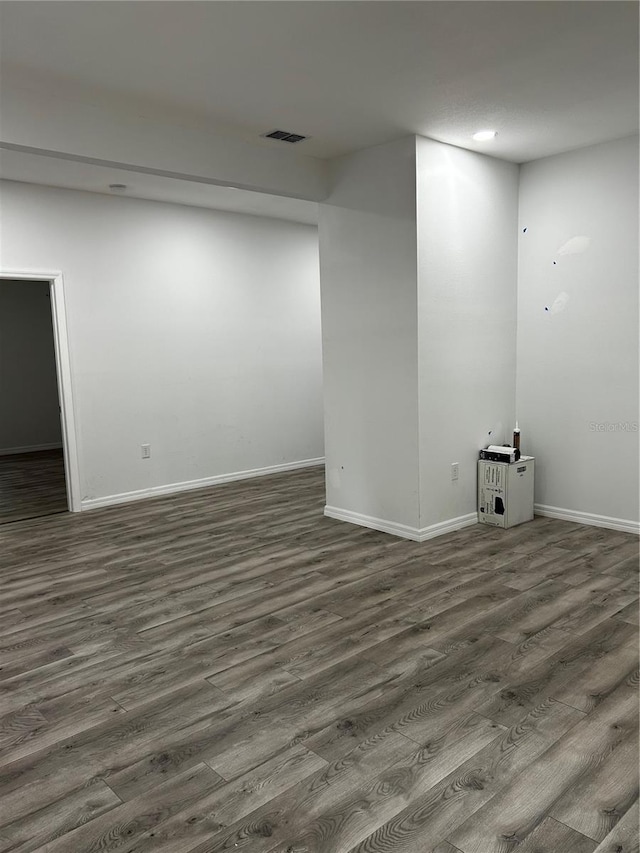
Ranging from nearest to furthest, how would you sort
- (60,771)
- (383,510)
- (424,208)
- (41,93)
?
1. (60,771)
2. (41,93)
3. (424,208)
4. (383,510)

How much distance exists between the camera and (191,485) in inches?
252

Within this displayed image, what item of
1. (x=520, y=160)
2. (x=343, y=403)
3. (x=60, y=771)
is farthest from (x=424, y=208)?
(x=60, y=771)

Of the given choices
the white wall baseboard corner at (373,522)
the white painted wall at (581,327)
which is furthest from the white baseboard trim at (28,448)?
the white painted wall at (581,327)

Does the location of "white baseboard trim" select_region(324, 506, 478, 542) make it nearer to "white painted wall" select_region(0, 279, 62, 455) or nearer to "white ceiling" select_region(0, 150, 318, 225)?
"white ceiling" select_region(0, 150, 318, 225)

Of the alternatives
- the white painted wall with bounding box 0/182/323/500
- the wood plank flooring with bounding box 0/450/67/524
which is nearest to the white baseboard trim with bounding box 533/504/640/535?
the white painted wall with bounding box 0/182/323/500

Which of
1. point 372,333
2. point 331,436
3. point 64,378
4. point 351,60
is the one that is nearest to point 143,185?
point 64,378

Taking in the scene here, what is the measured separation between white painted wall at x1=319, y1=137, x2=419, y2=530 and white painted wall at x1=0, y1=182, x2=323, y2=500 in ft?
6.14

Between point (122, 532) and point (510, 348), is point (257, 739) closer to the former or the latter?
point (122, 532)

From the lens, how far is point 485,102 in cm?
358

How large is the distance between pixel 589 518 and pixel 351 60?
346 centimetres

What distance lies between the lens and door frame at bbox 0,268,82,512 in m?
5.45

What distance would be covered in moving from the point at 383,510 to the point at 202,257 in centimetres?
324

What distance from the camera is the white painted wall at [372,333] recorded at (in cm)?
436

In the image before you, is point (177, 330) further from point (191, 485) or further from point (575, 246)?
point (575, 246)
